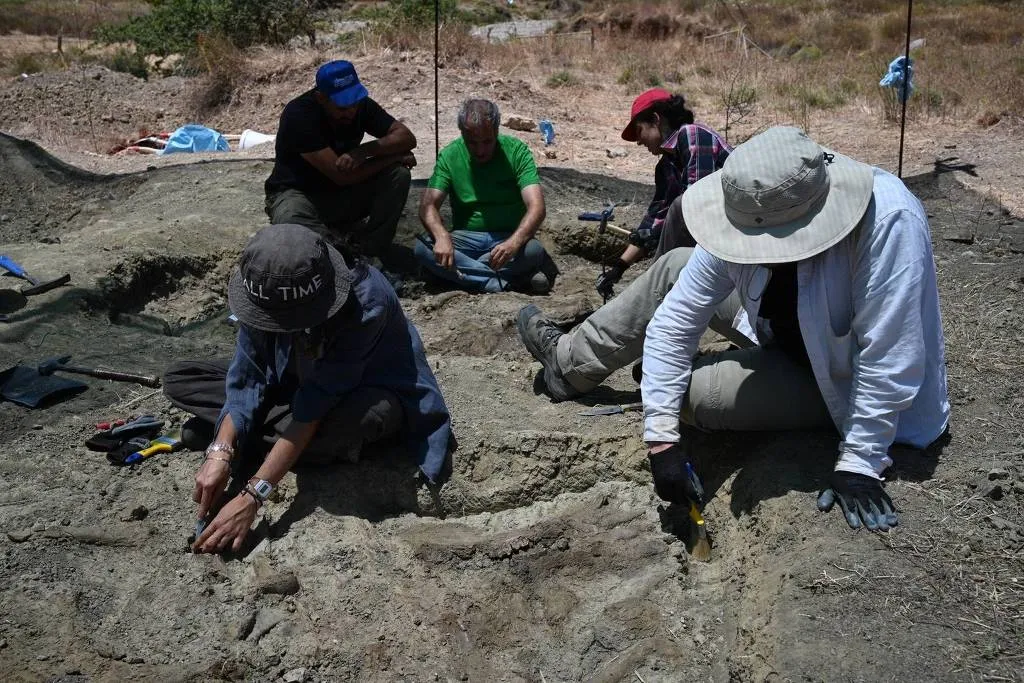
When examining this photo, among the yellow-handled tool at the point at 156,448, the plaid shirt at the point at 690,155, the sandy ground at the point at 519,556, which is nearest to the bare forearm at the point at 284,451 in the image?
the sandy ground at the point at 519,556

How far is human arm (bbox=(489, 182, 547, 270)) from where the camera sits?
5.07 metres

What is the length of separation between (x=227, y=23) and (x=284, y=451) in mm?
11813

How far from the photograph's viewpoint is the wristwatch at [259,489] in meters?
2.80

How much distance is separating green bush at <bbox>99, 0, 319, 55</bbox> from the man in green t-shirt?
880 cm

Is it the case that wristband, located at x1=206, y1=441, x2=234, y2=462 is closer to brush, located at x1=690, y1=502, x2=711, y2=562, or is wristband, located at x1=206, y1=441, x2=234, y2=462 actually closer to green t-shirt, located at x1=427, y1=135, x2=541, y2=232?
brush, located at x1=690, y1=502, x2=711, y2=562

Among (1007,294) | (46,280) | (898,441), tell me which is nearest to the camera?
(898,441)

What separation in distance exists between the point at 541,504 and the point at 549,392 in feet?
1.98

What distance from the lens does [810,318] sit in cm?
255

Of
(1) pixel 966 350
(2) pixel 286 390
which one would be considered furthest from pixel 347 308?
(1) pixel 966 350

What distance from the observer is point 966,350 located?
366cm

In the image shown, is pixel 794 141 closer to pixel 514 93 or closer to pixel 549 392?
pixel 549 392

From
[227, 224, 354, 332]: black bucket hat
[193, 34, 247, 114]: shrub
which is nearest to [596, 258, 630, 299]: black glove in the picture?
[227, 224, 354, 332]: black bucket hat

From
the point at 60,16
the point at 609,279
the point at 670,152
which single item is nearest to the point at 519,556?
the point at 609,279

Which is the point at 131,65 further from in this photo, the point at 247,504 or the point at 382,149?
the point at 247,504
